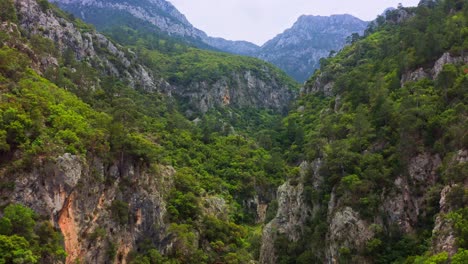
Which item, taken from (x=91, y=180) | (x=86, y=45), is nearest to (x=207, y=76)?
(x=86, y=45)

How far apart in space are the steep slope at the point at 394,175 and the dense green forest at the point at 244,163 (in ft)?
0.48

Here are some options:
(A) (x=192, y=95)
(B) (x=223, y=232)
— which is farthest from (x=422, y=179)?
(A) (x=192, y=95)

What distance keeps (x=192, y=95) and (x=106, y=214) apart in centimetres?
8061

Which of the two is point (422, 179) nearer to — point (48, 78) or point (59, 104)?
point (59, 104)

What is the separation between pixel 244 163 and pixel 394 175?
37.4 m

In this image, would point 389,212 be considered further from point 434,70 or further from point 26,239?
point 26,239

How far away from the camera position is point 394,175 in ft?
137

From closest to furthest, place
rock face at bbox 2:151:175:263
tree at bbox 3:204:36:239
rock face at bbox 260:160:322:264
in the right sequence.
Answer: tree at bbox 3:204:36:239
rock face at bbox 2:151:175:263
rock face at bbox 260:160:322:264

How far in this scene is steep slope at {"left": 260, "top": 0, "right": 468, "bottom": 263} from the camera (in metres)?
35.9

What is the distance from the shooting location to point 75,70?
2687 inches

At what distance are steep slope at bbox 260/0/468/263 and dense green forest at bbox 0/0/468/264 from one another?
5.8 inches

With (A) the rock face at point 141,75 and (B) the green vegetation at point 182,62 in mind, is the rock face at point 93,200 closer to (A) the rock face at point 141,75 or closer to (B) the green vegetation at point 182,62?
(A) the rock face at point 141,75

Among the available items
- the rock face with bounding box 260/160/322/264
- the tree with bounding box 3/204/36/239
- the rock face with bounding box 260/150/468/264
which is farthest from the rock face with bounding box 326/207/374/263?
the tree with bounding box 3/204/36/239

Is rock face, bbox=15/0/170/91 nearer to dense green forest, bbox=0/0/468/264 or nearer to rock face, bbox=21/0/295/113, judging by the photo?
rock face, bbox=21/0/295/113
